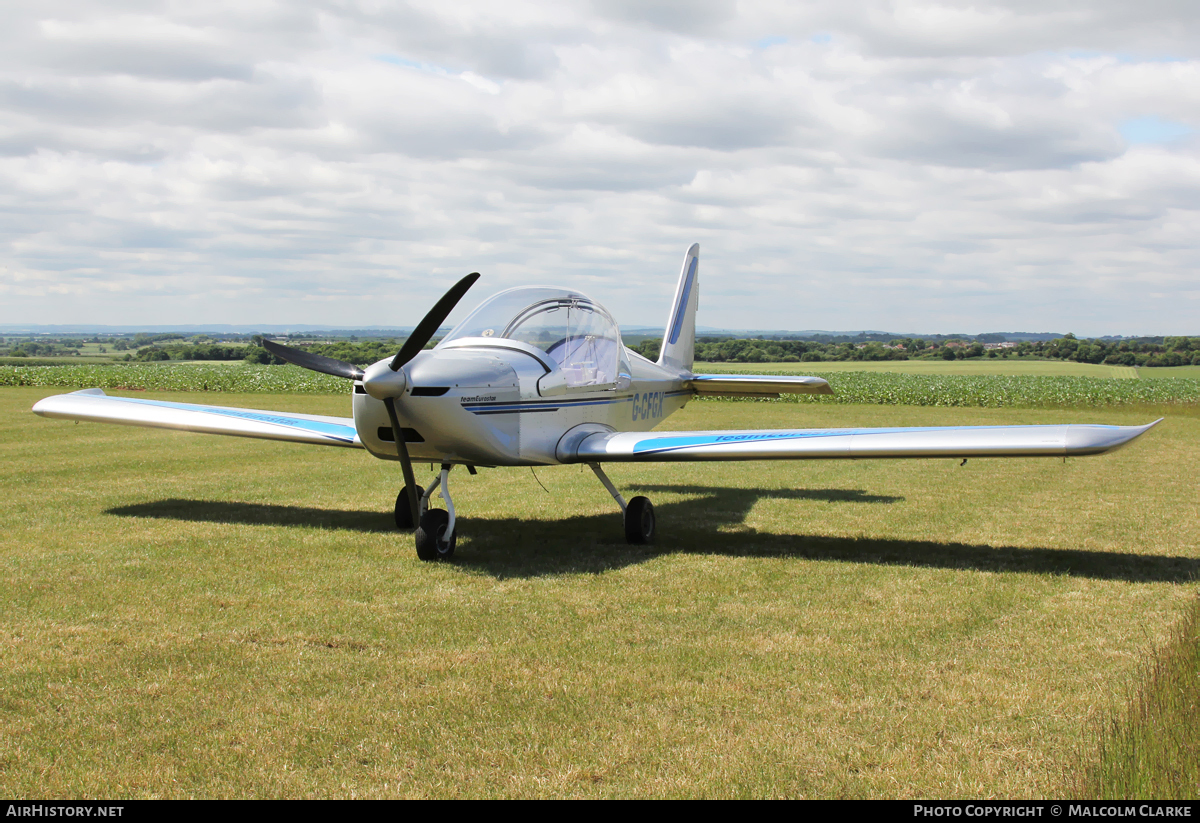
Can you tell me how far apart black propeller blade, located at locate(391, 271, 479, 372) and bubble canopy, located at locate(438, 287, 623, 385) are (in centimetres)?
97

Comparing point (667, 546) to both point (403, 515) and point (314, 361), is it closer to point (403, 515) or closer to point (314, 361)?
point (403, 515)

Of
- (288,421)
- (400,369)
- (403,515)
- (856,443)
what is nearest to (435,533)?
(400,369)

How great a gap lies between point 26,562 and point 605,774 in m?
6.13

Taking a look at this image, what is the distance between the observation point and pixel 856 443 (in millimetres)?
7902

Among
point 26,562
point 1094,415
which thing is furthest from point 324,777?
point 1094,415

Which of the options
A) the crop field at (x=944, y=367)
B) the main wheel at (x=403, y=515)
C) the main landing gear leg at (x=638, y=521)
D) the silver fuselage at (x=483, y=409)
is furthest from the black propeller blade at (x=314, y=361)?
the crop field at (x=944, y=367)

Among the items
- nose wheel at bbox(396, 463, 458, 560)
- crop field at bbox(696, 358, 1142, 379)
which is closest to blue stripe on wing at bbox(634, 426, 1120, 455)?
nose wheel at bbox(396, 463, 458, 560)

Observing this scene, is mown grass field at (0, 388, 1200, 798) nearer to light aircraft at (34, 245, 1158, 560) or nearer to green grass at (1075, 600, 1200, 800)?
green grass at (1075, 600, 1200, 800)

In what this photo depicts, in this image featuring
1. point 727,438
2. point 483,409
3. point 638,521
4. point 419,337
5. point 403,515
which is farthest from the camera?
point 403,515

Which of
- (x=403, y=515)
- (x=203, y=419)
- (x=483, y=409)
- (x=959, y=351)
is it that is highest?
(x=959, y=351)

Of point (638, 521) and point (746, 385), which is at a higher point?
point (746, 385)

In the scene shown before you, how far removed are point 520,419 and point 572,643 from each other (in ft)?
9.84

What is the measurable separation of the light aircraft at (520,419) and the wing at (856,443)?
0.01 meters
